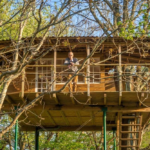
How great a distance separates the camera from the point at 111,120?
17438 mm

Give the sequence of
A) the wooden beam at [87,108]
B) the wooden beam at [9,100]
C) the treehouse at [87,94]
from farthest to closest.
Result: the wooden beam at [87,108]
the wooden beam at [9,100]
the treehouse at [87,94]

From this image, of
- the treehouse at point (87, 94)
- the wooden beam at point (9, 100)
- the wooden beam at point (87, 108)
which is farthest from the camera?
the wooden beam at point (87, 108)

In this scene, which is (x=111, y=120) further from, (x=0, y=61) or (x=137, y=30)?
(x=137, y=30)

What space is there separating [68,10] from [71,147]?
14684 mm

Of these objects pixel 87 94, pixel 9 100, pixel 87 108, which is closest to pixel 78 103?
pixel 87 108

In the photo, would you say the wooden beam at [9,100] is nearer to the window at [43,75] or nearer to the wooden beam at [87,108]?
the wooden beam at [87,108]

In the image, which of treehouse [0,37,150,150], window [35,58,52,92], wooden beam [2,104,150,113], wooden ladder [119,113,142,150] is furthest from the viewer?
window [35,58,52,92]

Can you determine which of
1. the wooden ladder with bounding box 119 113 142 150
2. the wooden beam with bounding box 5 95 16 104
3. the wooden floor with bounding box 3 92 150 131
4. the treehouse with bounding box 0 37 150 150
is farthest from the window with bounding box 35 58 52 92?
the wooden ladder with bounding box 119 113 142 150

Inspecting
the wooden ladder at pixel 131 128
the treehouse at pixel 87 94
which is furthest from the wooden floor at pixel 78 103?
the wooden ladder at pixel 131 128

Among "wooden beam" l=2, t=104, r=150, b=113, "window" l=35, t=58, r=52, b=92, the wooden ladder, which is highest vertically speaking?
"window" l=35, t=58, r=52, b=92

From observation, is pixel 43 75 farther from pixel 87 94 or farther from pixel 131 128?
pixel 131 128

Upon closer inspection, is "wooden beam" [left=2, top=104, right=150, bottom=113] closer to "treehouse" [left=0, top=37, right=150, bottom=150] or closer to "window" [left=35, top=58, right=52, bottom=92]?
"treehouse" [left=0, top=37, right=150, bottom=150]

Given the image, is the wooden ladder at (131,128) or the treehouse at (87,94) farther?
the wooden ladder at (131,128)

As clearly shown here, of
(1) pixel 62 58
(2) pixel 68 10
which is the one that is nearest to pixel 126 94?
(1) pixel 62 58
